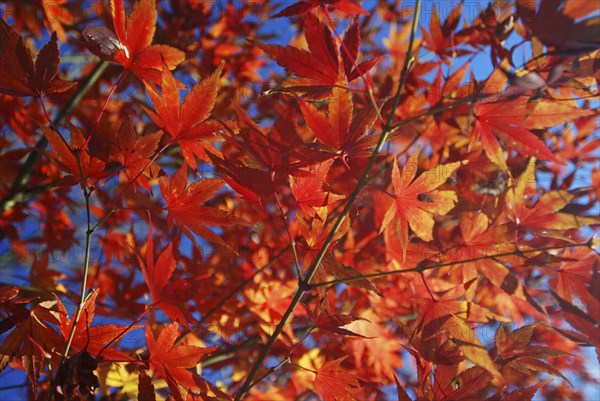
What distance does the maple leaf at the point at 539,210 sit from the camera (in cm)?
67

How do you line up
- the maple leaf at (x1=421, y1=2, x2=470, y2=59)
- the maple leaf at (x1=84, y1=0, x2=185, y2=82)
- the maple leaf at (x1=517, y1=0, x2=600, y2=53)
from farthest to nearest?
the maple leaf at (x1=421, y1=2, x2=470, y2=59) → the maple leaf at (x1=84, y1=0, x2=185, y2=82) → the maple leaf at (x1=517, y1=0, x2=600, y2=53)

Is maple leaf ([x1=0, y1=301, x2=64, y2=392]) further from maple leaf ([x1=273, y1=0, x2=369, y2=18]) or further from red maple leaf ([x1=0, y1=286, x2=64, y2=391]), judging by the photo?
maple leaf ([x1=273, y1=0, x2=369, y2=18])

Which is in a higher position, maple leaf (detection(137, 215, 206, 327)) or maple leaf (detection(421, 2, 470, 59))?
maple leaf (detection(421, 2, 470, 59))

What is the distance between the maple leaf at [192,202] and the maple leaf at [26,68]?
179 mm

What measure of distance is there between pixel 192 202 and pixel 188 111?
0.13 metres

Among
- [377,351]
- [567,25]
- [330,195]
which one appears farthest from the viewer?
[377,351]

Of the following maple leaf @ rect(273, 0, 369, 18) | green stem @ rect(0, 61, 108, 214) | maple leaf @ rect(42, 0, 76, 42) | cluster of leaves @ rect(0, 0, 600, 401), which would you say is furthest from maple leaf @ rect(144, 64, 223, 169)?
maple leaf @ rect(42, 0, 76, 42)

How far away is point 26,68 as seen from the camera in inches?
22.9

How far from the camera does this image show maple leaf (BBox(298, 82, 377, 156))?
1.88 ft

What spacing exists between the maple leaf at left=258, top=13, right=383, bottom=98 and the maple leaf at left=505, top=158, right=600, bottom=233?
0.91ft

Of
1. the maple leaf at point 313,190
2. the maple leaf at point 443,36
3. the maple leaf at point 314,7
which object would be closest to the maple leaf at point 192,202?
the maple leaf at point 313,190

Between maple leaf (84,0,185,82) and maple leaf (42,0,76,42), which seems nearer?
maple leaf (84,0,185,82)

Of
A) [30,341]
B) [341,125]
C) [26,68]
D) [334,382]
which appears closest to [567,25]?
[341,125]

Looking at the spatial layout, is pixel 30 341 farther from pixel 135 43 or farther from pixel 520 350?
pixel 520 350
